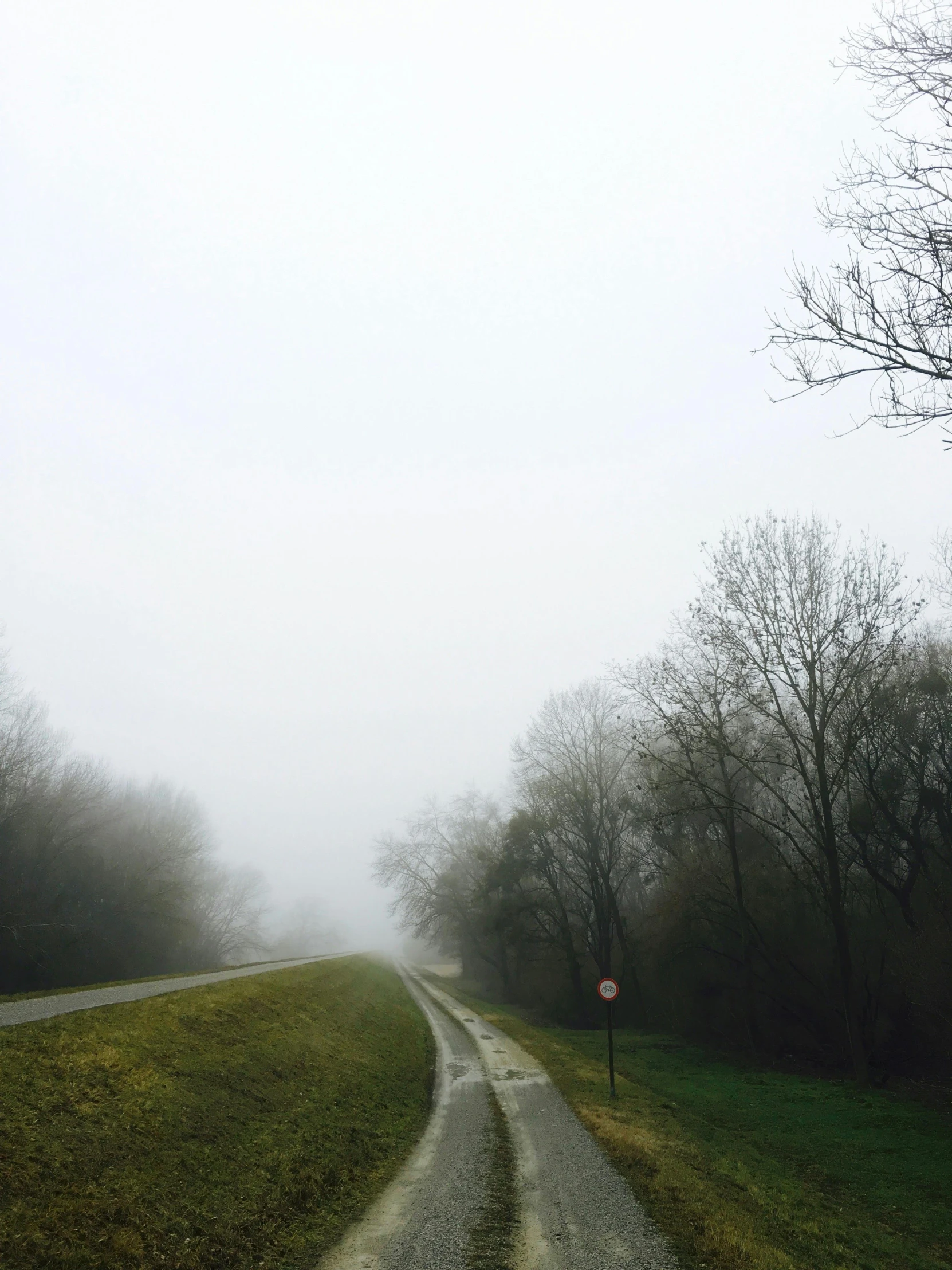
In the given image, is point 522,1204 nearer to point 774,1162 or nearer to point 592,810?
point 774,1162

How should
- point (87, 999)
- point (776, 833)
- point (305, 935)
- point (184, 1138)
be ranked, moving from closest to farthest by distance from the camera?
point (184, 1138) < point (87, 999) < point (776, 833) < point (305, 935)

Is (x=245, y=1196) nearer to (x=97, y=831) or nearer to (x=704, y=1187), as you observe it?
(x=704, y=1187)

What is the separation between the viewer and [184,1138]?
30.5 ft

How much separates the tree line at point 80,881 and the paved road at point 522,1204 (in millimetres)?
28045

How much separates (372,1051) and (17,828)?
27.3 m

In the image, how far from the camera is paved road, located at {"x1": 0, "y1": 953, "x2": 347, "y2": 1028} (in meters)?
13.0

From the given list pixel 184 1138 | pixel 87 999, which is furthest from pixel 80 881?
pixel 184 1138

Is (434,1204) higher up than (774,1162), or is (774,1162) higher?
(434,1204)

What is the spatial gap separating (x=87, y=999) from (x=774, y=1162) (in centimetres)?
1514

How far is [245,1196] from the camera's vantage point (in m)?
8.63

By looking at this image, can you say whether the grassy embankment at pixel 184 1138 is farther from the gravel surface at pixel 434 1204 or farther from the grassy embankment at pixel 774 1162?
the grassy embankment at pixel 774 1162

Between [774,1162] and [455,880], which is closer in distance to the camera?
[774,1162]

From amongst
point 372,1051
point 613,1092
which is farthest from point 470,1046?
point 613,1092

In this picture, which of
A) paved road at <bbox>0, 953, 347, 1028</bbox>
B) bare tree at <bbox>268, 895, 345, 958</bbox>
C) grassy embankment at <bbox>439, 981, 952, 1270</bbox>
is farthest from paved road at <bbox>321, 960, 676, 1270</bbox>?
bare tree at <bbox>268, 895, 345, 958</bbox>
